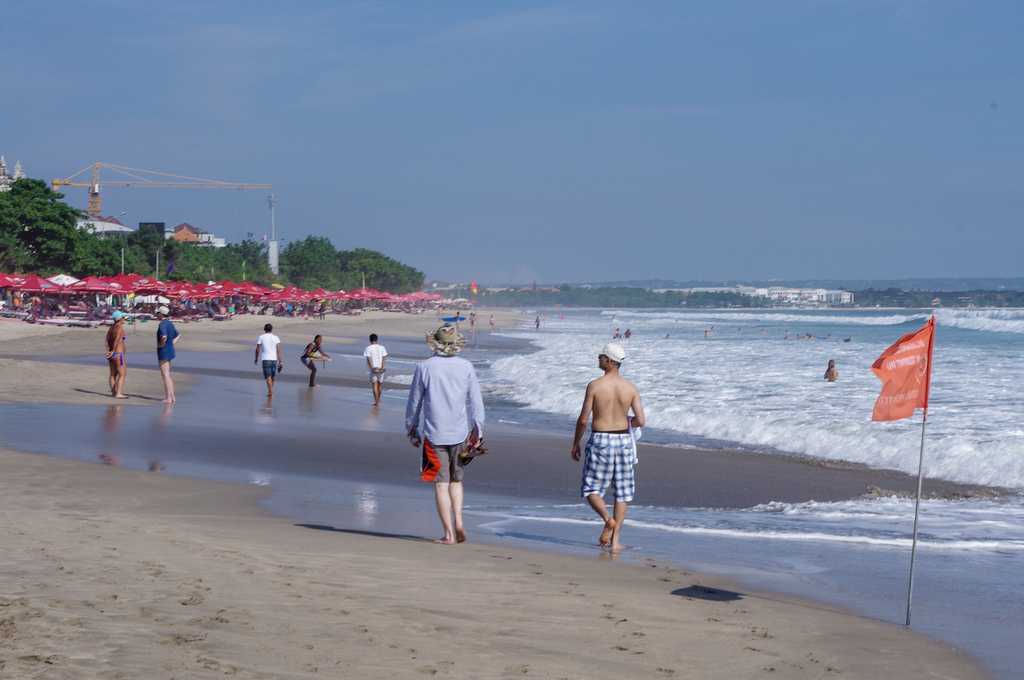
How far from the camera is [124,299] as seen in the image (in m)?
80.8

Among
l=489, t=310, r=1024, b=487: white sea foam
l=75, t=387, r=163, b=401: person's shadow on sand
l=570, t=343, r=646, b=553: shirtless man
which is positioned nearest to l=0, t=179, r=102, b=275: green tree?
l=489, t=310, r=1024, b=487: white sea foam

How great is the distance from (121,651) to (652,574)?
391 centimetres

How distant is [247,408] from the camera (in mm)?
20125

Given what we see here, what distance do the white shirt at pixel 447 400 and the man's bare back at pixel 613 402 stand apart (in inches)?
36.9

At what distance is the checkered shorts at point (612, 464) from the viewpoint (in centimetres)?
888

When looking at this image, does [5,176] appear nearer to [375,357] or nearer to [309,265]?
[309,265]

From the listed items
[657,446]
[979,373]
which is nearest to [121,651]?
[657,446]

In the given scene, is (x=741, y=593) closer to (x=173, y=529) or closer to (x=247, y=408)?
(x=173, y=529)

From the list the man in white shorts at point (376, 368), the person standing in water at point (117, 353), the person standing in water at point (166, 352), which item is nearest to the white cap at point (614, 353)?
the person standing in water at point (166, 352)

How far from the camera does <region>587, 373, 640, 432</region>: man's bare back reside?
890cm

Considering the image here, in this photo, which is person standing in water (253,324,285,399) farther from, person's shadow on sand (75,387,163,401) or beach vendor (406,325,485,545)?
beach vendor (406,325,485,545)

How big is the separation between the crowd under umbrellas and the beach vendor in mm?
46471

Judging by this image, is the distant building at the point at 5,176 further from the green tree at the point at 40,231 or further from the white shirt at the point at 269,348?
the white shirt at the point at 269,348

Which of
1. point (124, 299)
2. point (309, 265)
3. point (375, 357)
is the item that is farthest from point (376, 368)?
point (309, 265)
